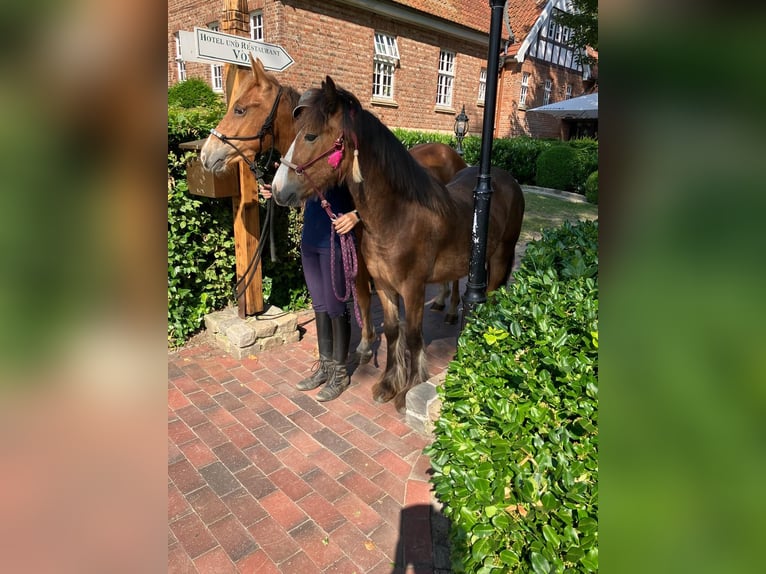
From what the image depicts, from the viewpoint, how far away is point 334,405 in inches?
147

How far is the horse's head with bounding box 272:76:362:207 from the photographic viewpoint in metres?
2.86

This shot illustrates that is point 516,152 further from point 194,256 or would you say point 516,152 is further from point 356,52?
point 194,256

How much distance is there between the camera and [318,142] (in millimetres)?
2873

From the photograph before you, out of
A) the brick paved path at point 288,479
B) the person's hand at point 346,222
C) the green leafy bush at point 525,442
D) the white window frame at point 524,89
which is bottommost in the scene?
the brick paved path at point 288,479

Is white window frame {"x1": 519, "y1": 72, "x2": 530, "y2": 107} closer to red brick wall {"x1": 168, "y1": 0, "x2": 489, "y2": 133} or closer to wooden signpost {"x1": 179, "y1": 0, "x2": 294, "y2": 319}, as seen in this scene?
red brick wall {"x1": 168, "y1": 0, "x2": 489, "y2": 133}

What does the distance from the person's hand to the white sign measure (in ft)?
5.18

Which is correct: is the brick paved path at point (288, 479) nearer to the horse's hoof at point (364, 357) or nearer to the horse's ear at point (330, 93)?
the horse's hoof at point (364, 357)

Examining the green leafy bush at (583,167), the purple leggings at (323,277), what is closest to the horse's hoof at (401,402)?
the purple leggings at (323,277)

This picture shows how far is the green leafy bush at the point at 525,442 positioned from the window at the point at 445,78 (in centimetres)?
1603

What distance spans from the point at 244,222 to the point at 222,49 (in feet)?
5.02

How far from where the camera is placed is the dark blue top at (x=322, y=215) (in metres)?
3.49
